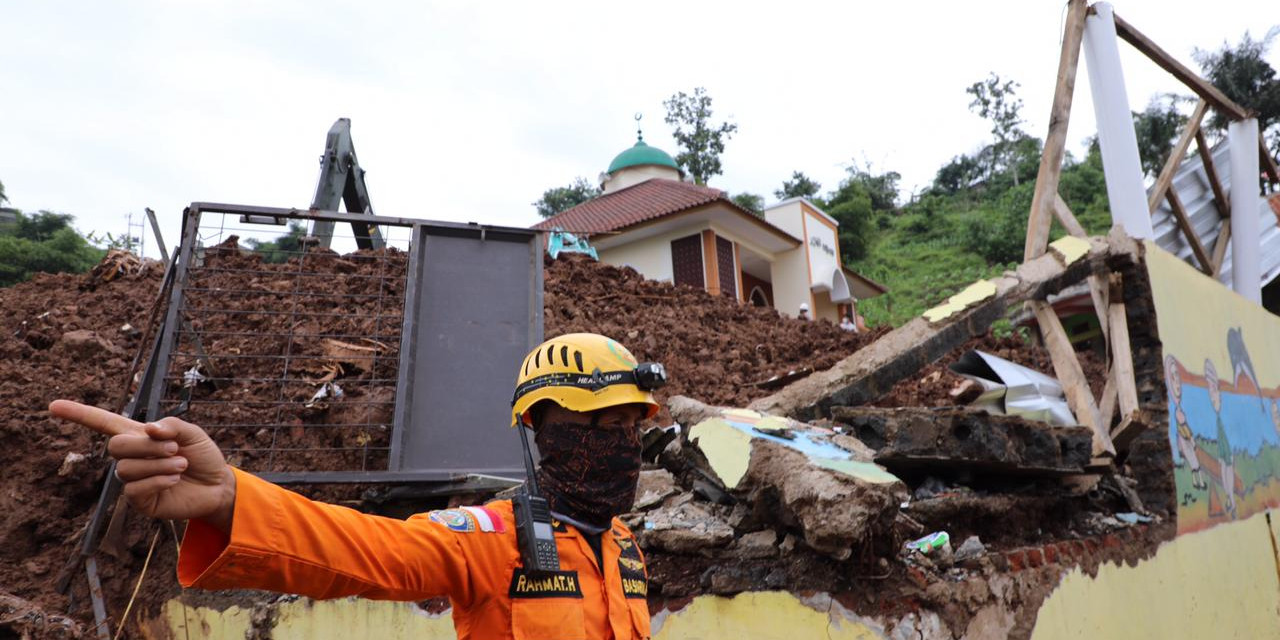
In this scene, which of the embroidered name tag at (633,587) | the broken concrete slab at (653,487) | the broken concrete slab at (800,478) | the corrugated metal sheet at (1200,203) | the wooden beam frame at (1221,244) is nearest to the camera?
the embroidered name tag at (633,587)

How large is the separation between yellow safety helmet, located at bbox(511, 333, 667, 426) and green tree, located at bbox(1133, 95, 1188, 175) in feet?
93.3

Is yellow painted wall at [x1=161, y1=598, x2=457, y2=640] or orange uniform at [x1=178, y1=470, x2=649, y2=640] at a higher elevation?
orange uniform at [x1=178, y1=470, x2=649, y2=640]

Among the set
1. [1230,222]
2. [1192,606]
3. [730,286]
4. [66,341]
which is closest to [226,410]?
[66,341]

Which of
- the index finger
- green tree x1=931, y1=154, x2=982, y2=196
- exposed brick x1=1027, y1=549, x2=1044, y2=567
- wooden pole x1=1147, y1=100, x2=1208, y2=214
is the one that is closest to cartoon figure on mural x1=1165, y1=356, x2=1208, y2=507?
wooden pole x1=1147, y1=100, x2=1208, y2=214

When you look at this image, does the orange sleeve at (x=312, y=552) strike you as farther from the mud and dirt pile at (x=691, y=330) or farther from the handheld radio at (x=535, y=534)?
the mud and dirt pile at (x=691, y=330)

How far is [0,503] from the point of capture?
14.3 ft

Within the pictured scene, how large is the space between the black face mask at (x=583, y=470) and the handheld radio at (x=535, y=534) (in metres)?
0.17

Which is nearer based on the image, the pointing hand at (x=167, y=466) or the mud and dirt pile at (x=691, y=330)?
the pointing hand at (x=167, y=466)

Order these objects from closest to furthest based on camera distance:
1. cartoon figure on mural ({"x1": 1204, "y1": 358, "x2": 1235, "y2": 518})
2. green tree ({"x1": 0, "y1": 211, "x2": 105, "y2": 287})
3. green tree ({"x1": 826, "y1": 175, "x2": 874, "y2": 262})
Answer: cartoon figure on mural ({"x1": 1204, "y1": 358, "x2": 1235, "y2": 518}) < green tree ({"x1": 0, "y1": 211, "x2": 105, "y2": 287}) < green tree ({"x1": 826, "y1": 175, "x2": 874, "y2": 262})

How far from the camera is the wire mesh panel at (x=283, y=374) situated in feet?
14.4

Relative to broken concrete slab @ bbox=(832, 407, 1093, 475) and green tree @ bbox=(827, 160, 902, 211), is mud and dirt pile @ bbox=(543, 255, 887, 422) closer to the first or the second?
broken concrete slab @ bbox=(832, 407, 1093, 475)

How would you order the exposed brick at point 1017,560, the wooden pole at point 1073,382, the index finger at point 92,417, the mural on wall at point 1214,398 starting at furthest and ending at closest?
the mural on wall at point 1214,398
the wooden pole at point 1073,382
the exposed brick at point 1017,560
the index finger at point 92,417

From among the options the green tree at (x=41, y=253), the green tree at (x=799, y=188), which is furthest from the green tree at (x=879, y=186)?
the green tree at (x=41, y=253)

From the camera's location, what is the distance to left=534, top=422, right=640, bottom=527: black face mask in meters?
2.08
